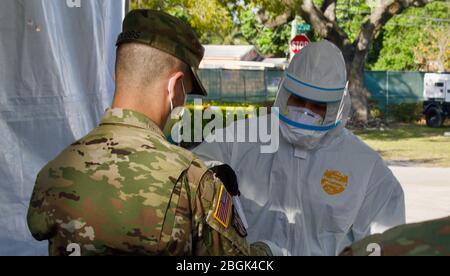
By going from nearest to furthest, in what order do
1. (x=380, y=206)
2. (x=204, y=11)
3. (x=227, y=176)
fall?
1. (x=227, y=176)
2. (x=380, y=206)
3. (x=204, y=11)

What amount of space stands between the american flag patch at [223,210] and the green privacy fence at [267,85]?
77.1ft

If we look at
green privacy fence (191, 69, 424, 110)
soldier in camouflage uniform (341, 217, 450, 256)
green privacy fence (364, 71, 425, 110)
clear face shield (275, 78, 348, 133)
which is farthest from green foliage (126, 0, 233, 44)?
green privacy fence (364, 71, 425, 110)

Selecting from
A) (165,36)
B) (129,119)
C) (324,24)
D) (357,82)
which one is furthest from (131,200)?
(357,82)

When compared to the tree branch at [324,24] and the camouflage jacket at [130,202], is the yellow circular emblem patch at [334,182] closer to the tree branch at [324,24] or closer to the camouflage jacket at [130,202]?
the camouflage jacket at [130,202]

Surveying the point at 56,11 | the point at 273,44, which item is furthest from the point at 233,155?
the point at 273,44

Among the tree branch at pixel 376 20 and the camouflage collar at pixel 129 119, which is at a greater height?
the camouflage collar at pixel 129 119

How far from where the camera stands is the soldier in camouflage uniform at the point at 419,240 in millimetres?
1217

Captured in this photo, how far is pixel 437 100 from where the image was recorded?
2566 cm

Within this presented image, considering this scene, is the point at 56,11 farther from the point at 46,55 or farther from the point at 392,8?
the point at 392,8

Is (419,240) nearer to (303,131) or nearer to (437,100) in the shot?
(303,131)

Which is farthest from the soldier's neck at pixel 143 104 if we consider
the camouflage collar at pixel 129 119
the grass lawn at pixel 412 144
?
the grass lawn at pixel 412 144

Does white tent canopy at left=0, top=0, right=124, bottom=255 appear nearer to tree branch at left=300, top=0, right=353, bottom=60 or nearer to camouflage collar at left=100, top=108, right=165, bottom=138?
camouflage collar at left=100, top=108, right=165, bottom=138

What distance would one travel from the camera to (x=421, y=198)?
11.0 meters

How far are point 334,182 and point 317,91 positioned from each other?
0.39 m
